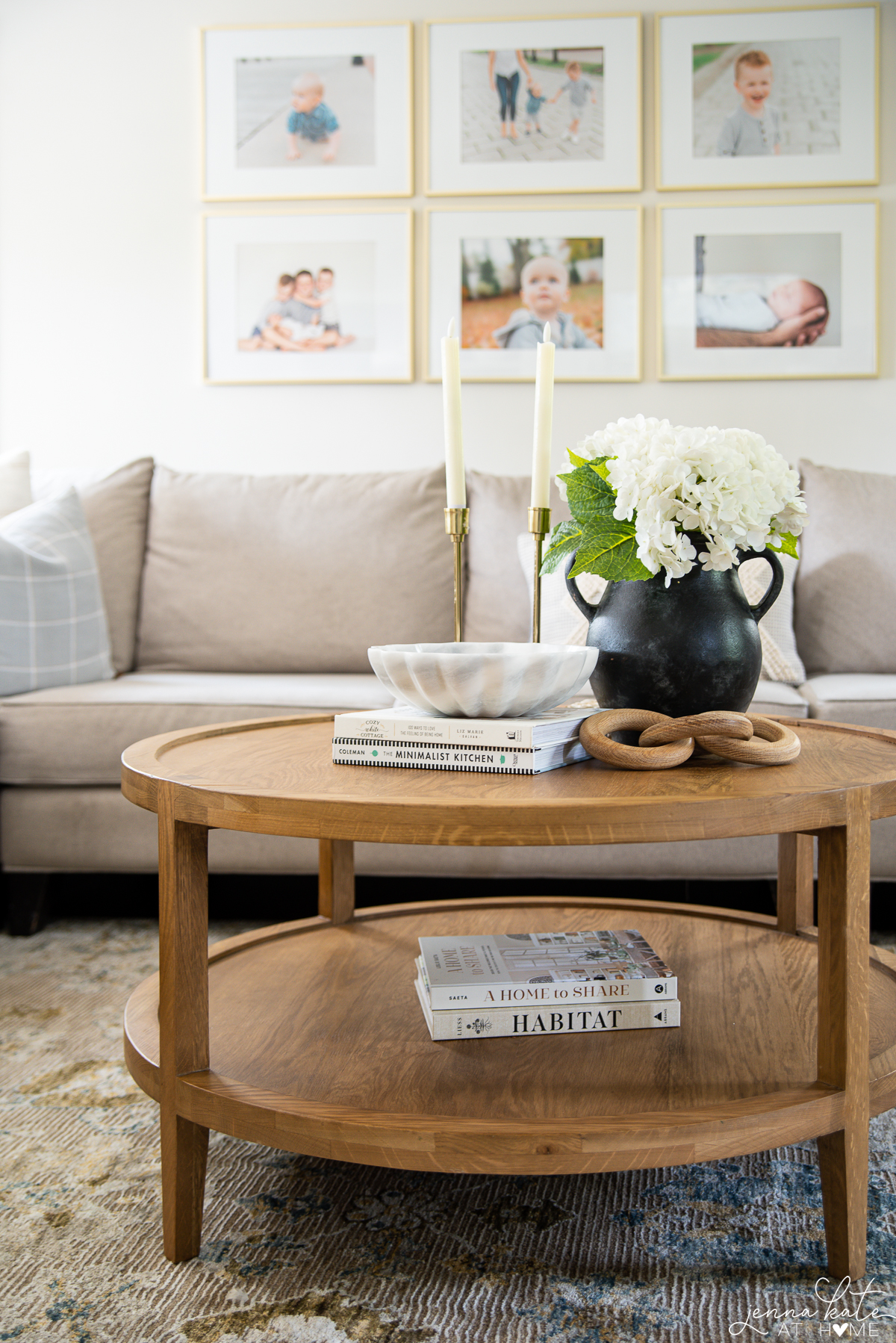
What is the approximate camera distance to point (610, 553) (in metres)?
1.05

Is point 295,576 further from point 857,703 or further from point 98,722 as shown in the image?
point 857,703

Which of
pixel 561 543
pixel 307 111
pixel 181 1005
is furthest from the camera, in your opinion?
pixel 307 111

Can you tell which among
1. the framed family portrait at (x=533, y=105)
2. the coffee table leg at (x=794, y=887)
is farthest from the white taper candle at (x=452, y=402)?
the framed family portrait at (x=533, y=105)

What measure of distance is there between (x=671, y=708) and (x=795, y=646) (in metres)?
1.35

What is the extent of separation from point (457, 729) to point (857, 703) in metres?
1.16

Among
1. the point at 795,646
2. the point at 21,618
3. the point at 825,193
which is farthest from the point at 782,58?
the point at 21,618

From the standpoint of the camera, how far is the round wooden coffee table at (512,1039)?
76 cm

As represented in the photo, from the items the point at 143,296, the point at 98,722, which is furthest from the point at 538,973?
the point at 143,296

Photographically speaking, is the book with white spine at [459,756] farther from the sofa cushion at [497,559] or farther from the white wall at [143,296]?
the white wall at [143,296]

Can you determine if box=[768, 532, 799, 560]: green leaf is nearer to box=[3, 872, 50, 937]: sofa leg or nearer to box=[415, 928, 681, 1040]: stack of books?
box=[415, 928, 681, 1040]: stack of books

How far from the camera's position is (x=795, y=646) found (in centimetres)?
225

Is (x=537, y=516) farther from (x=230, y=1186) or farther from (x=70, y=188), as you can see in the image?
(x=70, y=188)

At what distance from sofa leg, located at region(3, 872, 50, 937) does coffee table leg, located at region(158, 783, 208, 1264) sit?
43.5 inches

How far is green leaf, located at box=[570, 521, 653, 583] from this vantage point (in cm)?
104
